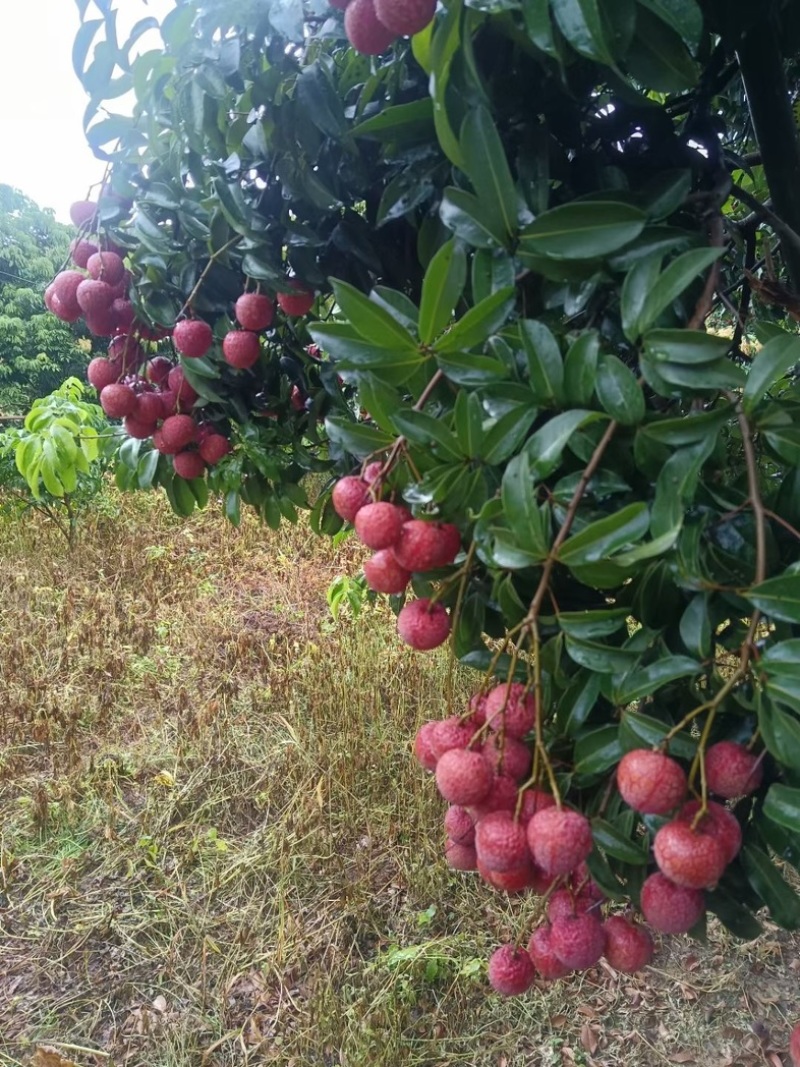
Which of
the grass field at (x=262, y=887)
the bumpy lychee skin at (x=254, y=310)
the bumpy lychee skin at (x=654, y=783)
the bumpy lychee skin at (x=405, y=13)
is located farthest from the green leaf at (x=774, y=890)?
the grass field at (x=262, y=887)

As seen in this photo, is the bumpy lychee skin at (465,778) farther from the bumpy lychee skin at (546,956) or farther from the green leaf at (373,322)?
the green leaf at (373,322)

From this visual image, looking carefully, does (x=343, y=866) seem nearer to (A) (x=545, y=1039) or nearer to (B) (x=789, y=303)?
(A) (x=545, y=1039)

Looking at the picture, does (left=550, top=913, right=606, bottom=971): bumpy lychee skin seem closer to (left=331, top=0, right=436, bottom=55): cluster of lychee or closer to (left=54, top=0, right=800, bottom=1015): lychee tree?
(left=54, top=0, right=800, bottom=1015): lychee tree

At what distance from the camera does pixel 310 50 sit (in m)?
0.59

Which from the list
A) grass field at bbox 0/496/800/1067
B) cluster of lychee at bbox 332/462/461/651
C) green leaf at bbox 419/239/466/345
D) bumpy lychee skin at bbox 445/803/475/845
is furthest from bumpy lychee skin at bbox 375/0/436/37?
grass field at bbox 0/496/800/1067

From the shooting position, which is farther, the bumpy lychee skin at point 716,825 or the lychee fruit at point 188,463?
the lychee fruit at point 188,463

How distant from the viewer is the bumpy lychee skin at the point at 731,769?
404 mm

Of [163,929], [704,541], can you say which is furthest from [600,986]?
[704,541]

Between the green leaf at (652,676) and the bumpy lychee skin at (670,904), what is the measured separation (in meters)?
0.11

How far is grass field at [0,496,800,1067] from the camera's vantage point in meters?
1.34

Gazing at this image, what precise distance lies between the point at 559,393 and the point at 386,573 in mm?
170

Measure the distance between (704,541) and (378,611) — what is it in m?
2.14

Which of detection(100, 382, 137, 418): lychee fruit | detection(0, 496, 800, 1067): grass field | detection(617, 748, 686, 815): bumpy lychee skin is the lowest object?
detection(0, 496, 800, 1067): grass field

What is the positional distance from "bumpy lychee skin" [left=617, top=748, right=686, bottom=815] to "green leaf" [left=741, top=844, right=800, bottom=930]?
0.11 m
